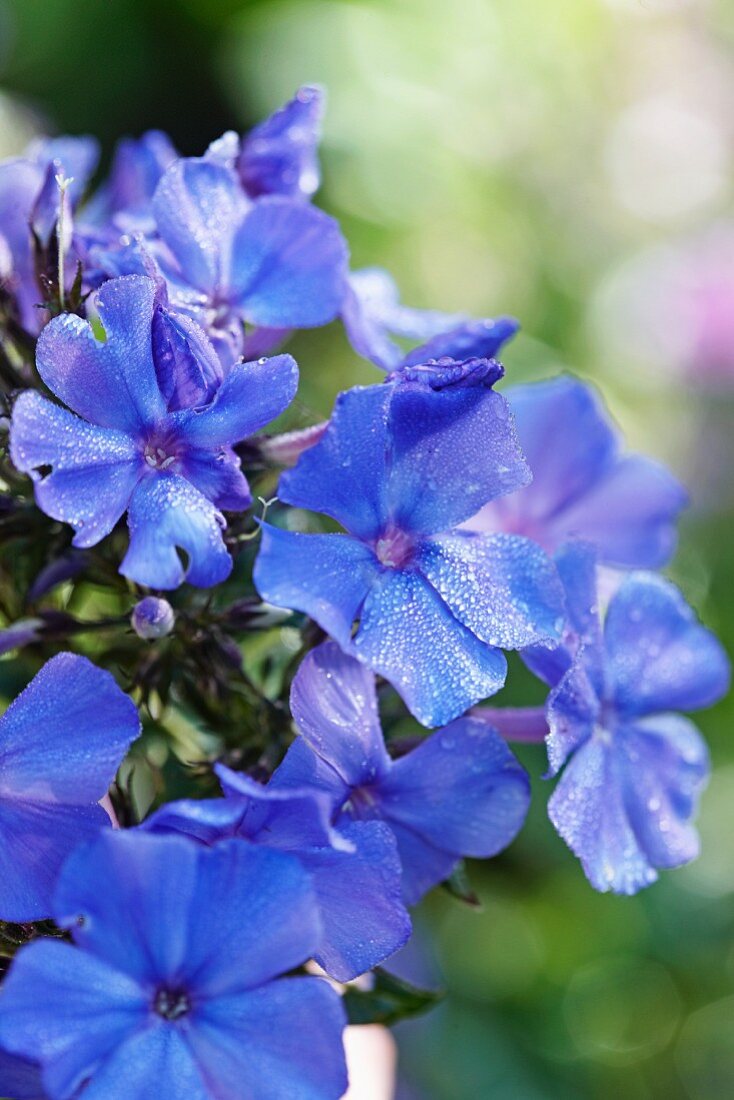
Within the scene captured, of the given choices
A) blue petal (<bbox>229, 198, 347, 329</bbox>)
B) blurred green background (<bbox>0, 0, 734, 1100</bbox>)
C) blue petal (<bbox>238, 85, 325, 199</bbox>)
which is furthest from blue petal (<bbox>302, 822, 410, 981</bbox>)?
blurred green background (<bbox>0, 0, 734, 1100</bbox>)

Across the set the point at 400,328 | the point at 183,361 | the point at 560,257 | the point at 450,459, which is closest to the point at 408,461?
the point at 450,459

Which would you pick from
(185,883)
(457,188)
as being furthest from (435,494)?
(457,188)

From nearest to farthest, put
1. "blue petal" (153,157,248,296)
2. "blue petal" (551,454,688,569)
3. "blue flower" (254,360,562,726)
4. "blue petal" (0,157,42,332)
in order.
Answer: "blue flower" (254,360,562,726) < "blue petal" (153,157,248,296) < "blue petal" (0,157,42,332) < "blue petal" (551,454,688,569)

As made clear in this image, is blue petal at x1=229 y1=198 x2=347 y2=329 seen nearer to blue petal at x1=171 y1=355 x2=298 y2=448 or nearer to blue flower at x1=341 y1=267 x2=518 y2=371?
blue flower at x1=341 y1=267 x2=518 y2=371

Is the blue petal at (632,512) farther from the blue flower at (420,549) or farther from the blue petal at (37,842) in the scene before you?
the blue petal at (37,842)

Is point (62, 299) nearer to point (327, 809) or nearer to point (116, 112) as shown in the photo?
point (327, 809)

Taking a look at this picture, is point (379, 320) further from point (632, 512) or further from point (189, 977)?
point (189, 977)

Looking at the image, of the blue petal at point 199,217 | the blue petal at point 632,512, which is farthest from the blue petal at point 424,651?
the blue petal at point 632,512
